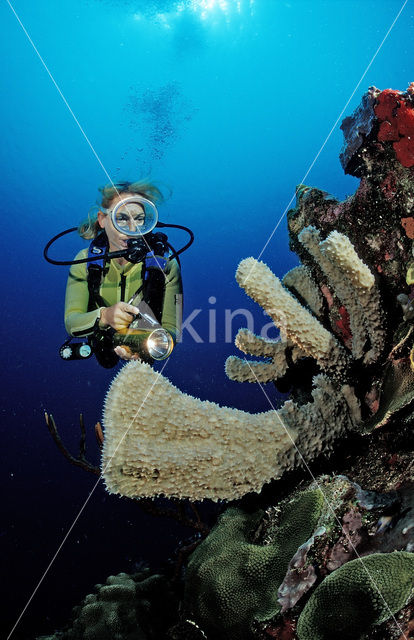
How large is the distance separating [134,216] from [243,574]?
400 centimetres

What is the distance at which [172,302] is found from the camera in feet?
15.5

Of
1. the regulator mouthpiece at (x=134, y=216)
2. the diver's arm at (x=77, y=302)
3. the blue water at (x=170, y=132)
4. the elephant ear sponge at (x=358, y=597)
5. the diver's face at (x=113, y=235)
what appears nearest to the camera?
the elephant ear sponge at (x=358, y=597)

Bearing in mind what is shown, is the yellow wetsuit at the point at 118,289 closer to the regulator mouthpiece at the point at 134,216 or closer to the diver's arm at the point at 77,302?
the diver's arm at the point at 77,302

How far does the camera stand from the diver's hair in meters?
4.84

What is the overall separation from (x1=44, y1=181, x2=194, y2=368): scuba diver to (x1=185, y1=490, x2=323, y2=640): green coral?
229cm

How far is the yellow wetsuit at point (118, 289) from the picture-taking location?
14.3 ft

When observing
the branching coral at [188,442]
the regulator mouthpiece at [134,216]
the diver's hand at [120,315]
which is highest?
the regulator mouthpiece at [134,216]

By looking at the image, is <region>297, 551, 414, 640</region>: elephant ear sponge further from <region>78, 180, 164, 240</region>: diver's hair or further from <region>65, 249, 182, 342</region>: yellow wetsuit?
<region>78, 180, 164, 240</region>: diver's hair

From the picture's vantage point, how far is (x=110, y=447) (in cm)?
159

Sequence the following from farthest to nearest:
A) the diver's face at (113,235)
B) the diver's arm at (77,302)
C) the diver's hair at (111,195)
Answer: the diver's hair at (111,195) → the diver's face at (113,235) → the diver's arm at (77,302)

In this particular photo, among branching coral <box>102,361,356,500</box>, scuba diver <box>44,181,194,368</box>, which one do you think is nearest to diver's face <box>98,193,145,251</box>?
scuba diver <box>44,181,194,368</box>

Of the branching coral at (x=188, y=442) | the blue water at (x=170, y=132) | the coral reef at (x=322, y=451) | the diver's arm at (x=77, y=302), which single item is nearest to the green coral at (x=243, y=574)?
the coral reef at (x=322, y=451)

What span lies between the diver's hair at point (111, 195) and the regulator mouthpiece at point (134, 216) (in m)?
0.27

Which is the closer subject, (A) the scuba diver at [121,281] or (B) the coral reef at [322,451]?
(B) the coral reef at [322,451]
